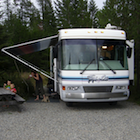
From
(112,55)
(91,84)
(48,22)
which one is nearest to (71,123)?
(91,84)

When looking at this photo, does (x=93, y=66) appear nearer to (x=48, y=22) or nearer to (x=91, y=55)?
(x=91, y=55)

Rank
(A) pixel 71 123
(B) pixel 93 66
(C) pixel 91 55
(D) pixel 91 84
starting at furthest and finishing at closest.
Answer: (C) pixel 91 55 < (B) pixel 93 66 < (D) pixel 91 84 < (A) pixel 71 123

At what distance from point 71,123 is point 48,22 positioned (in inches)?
1268

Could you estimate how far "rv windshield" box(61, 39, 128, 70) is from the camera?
8195mm

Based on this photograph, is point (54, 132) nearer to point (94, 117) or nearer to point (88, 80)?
point (94, 117)

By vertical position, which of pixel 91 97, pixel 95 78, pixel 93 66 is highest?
pixel 93 66

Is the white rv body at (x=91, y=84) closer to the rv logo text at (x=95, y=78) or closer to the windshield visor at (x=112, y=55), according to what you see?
the rv logo text at (x=95, y=78)

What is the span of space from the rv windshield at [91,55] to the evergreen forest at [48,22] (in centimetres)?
207

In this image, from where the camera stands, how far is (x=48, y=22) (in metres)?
37.2

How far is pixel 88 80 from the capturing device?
8.01 m

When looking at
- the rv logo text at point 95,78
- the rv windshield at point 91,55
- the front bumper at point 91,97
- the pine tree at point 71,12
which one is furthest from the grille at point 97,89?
the pine tree at point 71,12

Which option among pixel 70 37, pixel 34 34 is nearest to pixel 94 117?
pixel 70 37

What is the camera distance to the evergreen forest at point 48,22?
11977mm

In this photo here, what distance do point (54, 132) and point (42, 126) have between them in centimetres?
65
